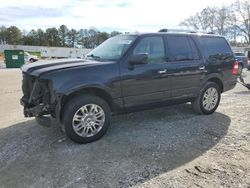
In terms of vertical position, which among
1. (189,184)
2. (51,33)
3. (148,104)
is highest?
(51,33)

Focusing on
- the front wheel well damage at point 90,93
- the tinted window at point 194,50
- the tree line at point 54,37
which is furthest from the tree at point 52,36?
the front wheel well damage at point 90,93

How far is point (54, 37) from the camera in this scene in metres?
74.4

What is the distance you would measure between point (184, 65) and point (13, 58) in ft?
83.2

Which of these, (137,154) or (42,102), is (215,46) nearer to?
(137,154)

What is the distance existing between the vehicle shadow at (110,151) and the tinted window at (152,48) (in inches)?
53.1

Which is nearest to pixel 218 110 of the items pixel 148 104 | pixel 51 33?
pixel 148 104

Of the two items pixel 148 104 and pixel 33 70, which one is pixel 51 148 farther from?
pixel 148 104

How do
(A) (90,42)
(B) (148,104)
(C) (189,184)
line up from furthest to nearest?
(A) (90,42), (B) (148,104), (C) (189,184)

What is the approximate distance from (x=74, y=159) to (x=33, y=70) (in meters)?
1.71

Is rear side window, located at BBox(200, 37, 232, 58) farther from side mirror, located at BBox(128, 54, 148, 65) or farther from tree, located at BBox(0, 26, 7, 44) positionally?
tree, located at BBox(0, 26, 7, 44)

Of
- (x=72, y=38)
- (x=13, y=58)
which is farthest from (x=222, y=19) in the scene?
(x=13, y=58)

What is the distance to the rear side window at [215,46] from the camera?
21.3 feet

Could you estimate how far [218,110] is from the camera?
7074mm

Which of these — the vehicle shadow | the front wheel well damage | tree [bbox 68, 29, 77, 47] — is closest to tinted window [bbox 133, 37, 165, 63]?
the front wheel well damage
